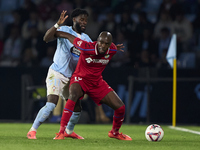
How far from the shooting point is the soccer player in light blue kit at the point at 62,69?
7.11 metres

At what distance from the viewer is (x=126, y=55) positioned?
13.8 meters

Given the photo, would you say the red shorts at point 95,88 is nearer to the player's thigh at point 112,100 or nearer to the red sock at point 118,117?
the player's thigh at point 112,100

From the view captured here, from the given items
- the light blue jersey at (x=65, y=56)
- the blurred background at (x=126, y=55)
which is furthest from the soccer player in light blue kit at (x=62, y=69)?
the blurred background at (x=126, y=55)

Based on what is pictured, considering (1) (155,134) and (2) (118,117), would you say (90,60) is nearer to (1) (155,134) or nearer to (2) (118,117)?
(2) (118,117)

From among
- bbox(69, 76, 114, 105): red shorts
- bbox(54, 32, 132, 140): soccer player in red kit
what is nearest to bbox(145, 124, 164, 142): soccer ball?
bbox(54, 32, 132, 140): soccer player in red kit

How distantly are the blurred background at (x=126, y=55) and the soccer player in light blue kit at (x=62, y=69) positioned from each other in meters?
5.14

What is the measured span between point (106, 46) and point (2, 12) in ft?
33.9

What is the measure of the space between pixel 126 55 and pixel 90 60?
6.71 metres

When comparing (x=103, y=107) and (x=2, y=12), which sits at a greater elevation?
→ (x=2, y=12)

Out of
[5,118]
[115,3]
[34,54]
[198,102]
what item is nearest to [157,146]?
[198,102]

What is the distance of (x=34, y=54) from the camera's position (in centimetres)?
1432

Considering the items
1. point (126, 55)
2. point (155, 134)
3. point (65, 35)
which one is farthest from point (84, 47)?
point (126, 55)

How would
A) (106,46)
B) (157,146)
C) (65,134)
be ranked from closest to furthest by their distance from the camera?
(157,146)
(106,46)
(65,134)

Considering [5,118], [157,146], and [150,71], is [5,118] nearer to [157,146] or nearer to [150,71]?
[150,71]
